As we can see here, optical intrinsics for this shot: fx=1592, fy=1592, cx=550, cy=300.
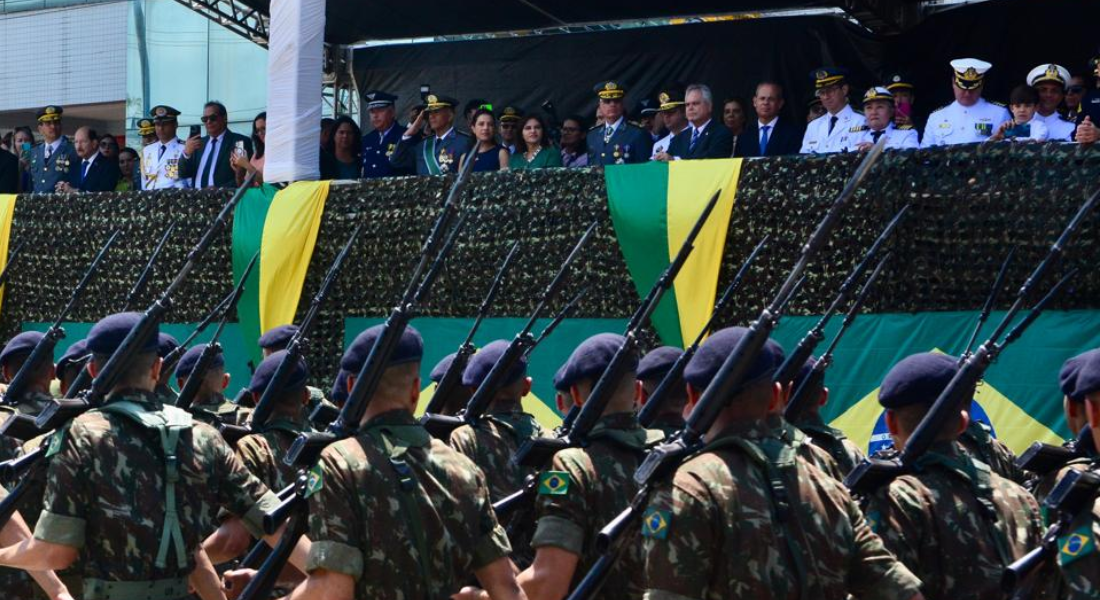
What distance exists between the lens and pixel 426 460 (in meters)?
4.84

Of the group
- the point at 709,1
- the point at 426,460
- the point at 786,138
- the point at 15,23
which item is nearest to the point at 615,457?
the point at 426,460

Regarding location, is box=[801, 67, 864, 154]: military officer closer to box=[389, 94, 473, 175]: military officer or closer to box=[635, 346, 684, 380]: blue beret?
box=[389, 94, 473, 175]: military officer

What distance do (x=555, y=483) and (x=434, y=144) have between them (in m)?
8.16

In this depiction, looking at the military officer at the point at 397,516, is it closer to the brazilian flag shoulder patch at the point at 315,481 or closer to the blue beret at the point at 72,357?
the brazilian flag shoulder patch at the point at 315,481

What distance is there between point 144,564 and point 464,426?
1.74m

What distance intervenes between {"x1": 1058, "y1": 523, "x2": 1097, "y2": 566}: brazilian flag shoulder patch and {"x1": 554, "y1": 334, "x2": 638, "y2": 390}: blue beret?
212 cm

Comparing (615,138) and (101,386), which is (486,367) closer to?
(101,386)

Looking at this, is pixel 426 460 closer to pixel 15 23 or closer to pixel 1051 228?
pixel 1051 228

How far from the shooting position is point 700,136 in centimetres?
1166

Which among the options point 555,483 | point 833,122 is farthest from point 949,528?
point 833,122

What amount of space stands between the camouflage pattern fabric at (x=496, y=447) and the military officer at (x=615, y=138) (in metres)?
5.49

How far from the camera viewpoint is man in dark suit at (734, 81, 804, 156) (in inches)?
460

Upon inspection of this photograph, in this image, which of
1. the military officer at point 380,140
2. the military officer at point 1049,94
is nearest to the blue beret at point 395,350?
the military officer at point 1049,94

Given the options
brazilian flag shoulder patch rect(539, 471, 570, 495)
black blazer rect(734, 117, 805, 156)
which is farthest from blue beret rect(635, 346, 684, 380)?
black blazer rect(734, 117, 805, 156)
